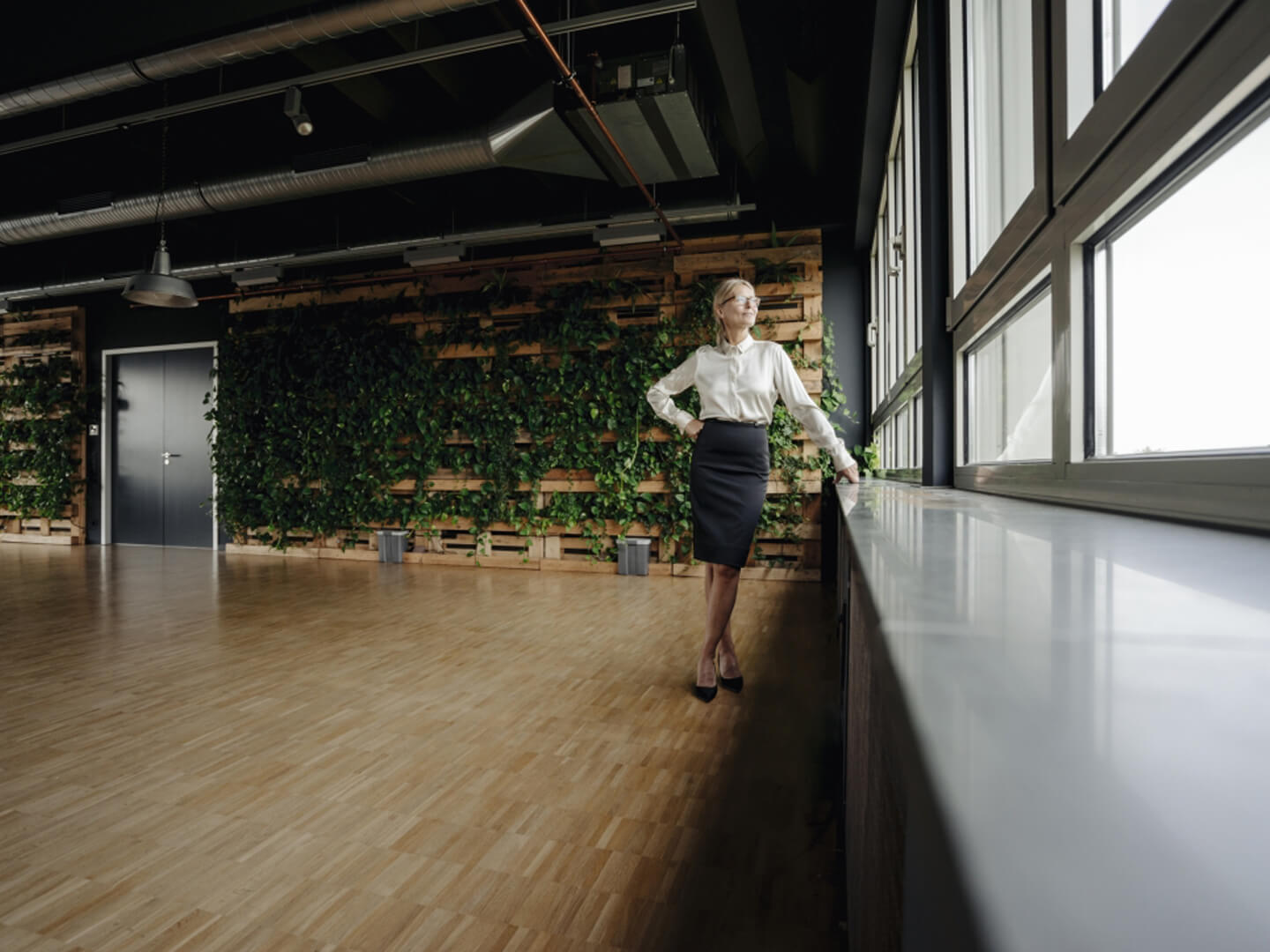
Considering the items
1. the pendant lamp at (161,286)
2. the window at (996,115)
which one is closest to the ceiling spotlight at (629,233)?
the window at (996,115)

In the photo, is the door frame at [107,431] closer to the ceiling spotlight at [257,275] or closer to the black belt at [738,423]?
the ceiling spotlight at [257,275]

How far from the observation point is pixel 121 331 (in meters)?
8.59

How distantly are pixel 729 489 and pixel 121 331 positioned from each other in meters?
9.22

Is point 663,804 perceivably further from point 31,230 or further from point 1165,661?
point 31,230

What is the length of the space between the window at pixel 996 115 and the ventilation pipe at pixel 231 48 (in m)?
2.21

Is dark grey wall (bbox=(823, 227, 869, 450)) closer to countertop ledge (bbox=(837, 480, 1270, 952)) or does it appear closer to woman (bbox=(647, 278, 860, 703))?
woman (bbox=(647, 278, 860, 703))

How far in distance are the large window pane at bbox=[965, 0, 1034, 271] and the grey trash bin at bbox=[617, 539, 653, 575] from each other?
153 inches

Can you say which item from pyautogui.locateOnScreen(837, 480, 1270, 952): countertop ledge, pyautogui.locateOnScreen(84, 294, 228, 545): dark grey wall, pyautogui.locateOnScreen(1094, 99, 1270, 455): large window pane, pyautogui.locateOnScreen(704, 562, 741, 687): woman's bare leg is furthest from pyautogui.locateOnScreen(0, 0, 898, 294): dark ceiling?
pyautogui.locateOnScreen(837, 480, 1270, 952): countertop ledge

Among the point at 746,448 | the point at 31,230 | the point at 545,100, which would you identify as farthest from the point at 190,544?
the point at 746,448

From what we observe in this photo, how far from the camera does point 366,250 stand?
6.06 meters

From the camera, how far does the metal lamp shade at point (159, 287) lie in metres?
5.08

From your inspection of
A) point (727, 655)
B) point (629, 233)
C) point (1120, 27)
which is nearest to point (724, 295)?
point (727, 655)

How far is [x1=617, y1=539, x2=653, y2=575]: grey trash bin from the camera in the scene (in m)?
5.85

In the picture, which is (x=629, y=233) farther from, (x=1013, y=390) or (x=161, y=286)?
(x=1013, y=390)
